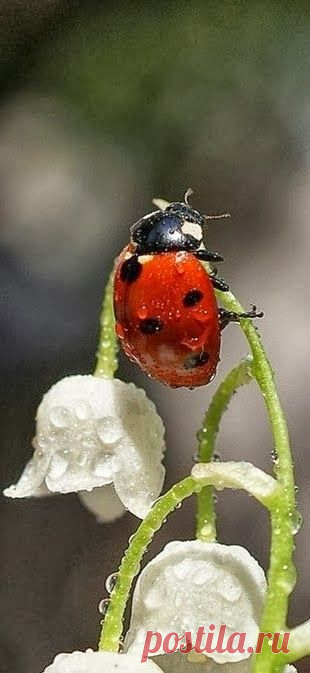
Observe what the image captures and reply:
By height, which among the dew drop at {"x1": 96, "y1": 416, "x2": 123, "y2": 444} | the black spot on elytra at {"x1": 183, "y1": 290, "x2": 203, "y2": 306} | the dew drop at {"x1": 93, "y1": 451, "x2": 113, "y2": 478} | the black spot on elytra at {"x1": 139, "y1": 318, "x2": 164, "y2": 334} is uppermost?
the black spot on elytra at {"x1": 183, "y1": 290, "x2": 203, "y2": 306}

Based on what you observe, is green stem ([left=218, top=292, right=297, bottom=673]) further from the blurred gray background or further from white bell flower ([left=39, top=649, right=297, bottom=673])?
the blurred gray background

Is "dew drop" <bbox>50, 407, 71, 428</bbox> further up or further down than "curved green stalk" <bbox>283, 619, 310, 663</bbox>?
further up

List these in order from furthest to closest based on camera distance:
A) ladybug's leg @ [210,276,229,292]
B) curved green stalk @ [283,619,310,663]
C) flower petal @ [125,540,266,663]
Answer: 1. ladybug's leg @ [210,276,229,292]
2. flower petal @ [125,540,266,663]
3. curved green stalk @ [283,619,310,663]

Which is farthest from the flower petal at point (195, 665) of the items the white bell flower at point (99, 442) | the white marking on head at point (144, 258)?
the white marking on head at point (144, 258)

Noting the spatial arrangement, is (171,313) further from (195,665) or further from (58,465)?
(195,665)

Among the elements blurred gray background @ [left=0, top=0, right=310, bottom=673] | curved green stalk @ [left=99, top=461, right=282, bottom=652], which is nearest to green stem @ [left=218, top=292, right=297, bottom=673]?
curved green stalk @ [left=99, top=461, right=282, bottom=652]
